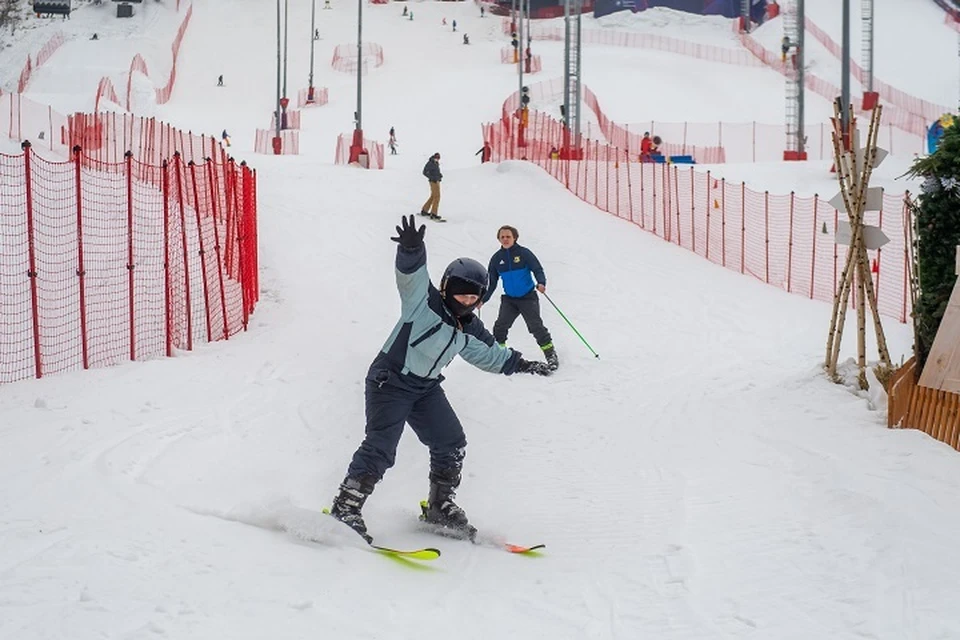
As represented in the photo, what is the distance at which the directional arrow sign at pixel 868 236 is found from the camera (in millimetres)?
9301

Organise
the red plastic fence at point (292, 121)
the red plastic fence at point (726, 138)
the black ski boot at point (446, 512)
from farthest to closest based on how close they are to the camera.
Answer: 1. the red plastic fence at point (292, 121)
2. the red plastic fence at point (726, 138)
3. the black ski boot at point (446, 512)

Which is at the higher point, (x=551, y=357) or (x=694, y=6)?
(x=694, y=6)

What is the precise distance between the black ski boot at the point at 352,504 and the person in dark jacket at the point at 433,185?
16.6 meters

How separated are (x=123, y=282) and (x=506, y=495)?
9.12m

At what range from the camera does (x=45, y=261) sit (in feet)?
49.6

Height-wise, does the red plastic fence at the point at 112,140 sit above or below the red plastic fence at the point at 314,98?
below

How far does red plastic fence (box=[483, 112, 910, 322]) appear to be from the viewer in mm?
19312

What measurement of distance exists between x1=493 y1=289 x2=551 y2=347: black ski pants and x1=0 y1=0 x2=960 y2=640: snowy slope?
454mm

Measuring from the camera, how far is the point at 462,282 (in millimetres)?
5699

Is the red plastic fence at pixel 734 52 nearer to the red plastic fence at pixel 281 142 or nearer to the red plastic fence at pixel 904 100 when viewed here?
the red plastic fence at pixel 904 100

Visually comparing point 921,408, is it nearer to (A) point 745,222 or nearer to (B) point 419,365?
(B) point 419,365

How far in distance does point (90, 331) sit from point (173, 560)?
853 cm

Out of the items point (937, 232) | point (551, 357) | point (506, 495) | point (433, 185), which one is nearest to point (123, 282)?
point (551, 357)

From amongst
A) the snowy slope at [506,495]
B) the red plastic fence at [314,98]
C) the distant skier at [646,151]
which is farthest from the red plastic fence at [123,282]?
the red plastic fence at [314,98]
